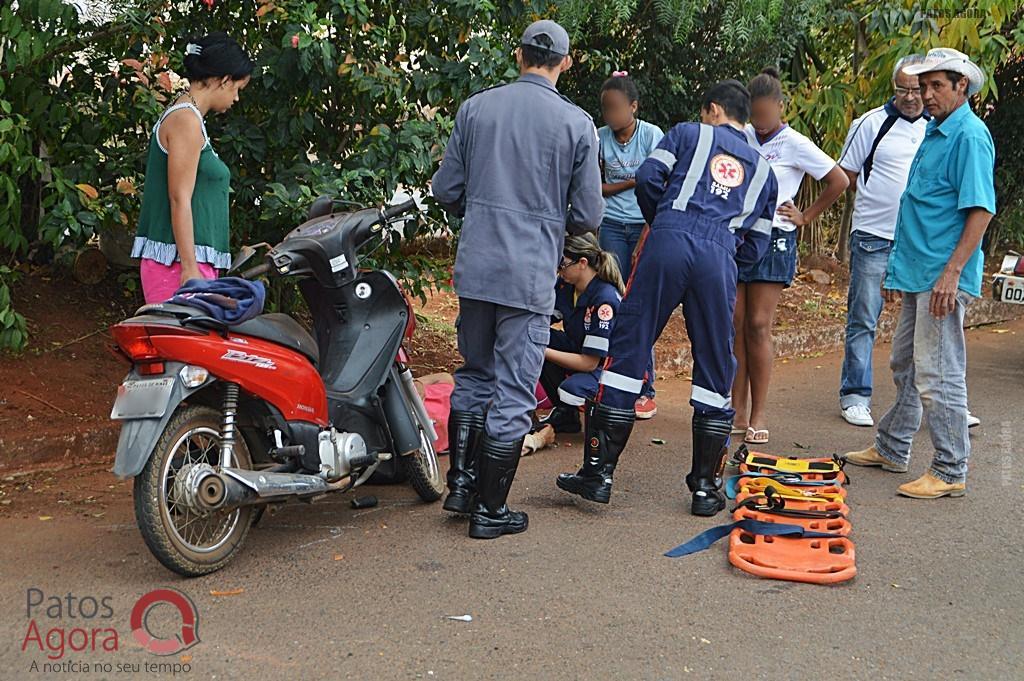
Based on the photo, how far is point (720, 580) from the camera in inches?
176

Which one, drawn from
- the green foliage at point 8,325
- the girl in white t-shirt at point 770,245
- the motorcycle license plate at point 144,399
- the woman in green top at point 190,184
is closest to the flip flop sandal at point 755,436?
the girl in white t-shirt at point 770,245

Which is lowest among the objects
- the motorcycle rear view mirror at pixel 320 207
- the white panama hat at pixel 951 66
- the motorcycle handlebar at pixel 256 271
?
the motorcycle handlebar at pixel 256 271

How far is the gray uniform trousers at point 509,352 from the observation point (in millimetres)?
4832

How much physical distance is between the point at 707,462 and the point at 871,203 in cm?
263

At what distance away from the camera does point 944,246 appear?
18.2 feet

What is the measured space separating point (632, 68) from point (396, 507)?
502cm

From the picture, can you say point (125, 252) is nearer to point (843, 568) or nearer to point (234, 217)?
point (234, 217)

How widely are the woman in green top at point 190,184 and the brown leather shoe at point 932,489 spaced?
131 inches

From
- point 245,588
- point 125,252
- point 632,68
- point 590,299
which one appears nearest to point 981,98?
point 632,68

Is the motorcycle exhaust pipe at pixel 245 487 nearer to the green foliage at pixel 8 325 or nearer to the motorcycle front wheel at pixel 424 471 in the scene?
the motorcycle front wheel at pixel 424 471

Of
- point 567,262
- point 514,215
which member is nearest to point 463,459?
point 514,215

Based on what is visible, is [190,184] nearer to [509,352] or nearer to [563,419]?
[509,352]

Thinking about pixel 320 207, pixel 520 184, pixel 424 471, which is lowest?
pixel 424 471

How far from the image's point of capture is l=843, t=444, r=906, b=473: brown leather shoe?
6.10 m
